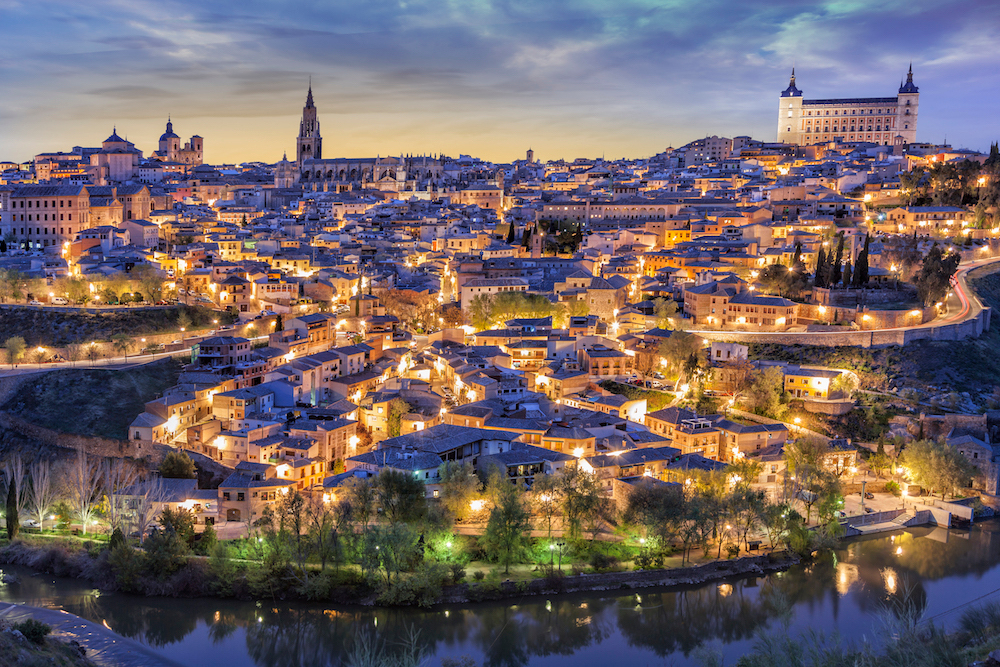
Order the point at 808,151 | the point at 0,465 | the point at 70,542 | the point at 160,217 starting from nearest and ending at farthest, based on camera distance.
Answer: the point at 70,542, the point at 0,465, the point at 160,217, the point at 808,151

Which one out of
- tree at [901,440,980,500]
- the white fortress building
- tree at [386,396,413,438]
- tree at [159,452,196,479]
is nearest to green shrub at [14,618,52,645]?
tree at [159,452,196,479]

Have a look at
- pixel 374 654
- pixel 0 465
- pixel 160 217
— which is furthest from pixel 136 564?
pixel 160 217

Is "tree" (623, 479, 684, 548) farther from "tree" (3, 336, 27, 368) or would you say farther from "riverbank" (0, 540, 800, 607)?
"tree" (3, 336, 27, 368)

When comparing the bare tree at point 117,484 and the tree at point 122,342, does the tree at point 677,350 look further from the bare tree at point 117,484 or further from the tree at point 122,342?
the tree at point 122,342

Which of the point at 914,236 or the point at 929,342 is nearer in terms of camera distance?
the point at 929,342

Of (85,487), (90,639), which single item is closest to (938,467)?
(90,639)

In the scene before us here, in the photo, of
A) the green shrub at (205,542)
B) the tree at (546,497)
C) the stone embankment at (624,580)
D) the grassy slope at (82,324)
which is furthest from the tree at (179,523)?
the grassy slope at (82,324)

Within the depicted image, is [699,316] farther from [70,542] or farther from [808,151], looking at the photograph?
[808,151]
